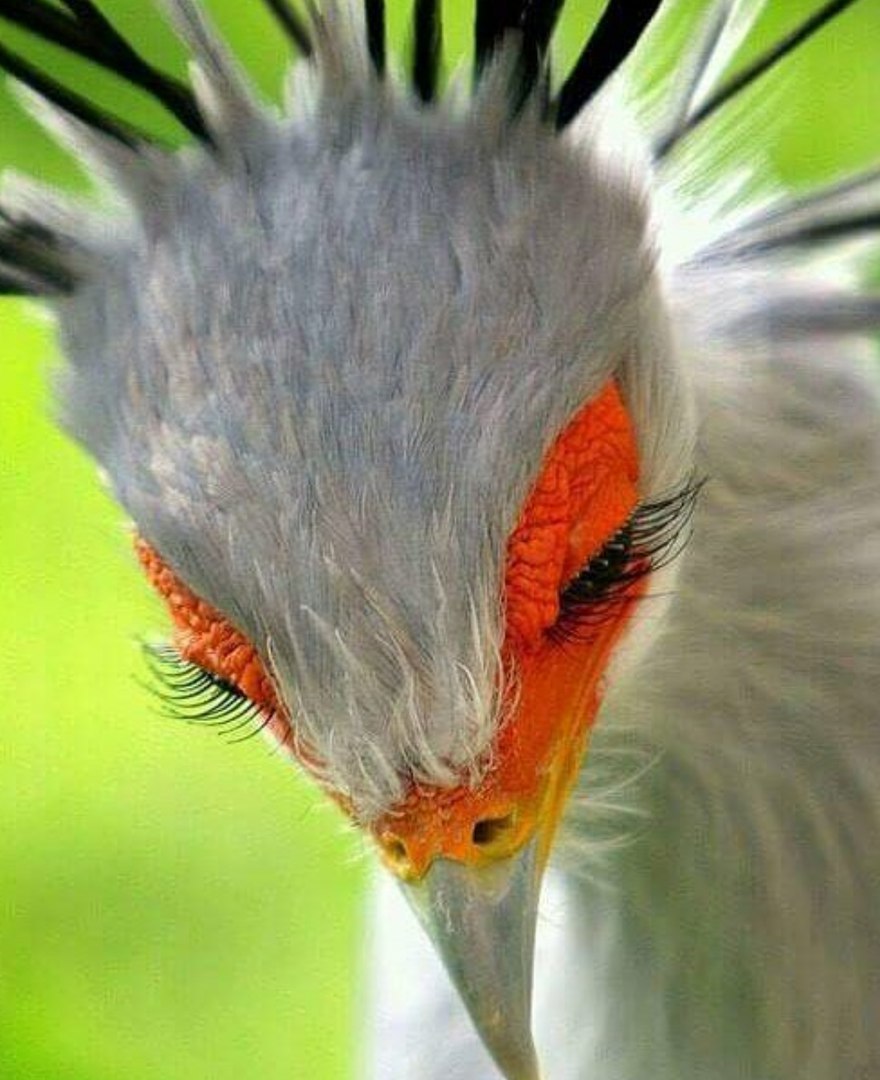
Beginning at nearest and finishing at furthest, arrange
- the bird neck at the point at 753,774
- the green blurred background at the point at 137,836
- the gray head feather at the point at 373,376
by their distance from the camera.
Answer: the gray head feather at the point at 373,376 → the bird neck at the point at 753,774 → the green blurred background at the point at 137,836

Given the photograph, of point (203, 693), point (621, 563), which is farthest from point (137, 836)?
point (621, 563)

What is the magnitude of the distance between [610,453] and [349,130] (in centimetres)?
16

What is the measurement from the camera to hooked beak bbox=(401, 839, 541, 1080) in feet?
2.84

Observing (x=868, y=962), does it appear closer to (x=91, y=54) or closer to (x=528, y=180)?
(x=528, y=180)

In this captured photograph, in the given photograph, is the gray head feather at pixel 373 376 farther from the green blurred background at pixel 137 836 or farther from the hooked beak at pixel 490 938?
the green blurred background at pixel 137 836

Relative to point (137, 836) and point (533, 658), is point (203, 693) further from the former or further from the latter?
point (137, 836)

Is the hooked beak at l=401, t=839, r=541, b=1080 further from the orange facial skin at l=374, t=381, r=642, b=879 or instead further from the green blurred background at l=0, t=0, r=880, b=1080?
the green blurred background at l=0, t=0, r=880, b=1080

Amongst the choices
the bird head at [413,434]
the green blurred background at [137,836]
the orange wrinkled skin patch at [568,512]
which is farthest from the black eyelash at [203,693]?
the green blurred background at [137,836]

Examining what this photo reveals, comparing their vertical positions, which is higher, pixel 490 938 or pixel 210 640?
pixel 210 640

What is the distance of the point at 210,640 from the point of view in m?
0.90

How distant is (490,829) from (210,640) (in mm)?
129

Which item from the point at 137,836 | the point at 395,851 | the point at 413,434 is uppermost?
the point at 413,434

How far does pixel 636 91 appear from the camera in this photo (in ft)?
3.25

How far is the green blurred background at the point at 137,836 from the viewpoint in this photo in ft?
5.92
